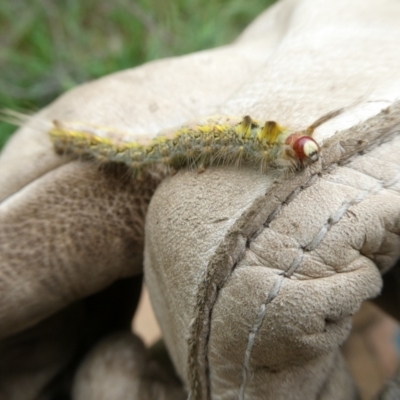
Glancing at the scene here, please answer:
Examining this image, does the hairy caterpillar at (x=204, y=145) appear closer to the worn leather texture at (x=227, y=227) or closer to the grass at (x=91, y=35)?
the worn leather texture at (x=227, y=227)

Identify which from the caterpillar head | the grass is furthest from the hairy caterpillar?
the grass

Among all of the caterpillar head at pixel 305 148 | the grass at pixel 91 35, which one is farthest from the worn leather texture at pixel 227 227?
the grass at pixel 91 35

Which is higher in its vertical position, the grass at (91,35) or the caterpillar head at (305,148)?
the grass at (91,35)

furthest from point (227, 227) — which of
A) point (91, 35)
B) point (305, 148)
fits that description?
point (91, 35)

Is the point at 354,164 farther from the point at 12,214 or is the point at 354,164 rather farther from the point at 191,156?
the point at 12,214

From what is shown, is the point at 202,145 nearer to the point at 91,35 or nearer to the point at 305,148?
the point at 305,148

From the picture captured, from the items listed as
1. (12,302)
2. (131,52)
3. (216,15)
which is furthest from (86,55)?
(12,302)

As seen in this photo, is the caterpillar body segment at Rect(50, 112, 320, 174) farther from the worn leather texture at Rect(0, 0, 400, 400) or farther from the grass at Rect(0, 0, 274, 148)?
the grass at Rect(0, 0, 274, 148)
